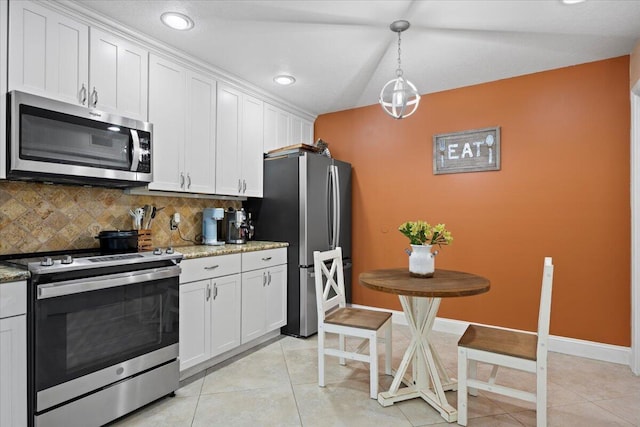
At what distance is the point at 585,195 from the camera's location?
3080 millimetres

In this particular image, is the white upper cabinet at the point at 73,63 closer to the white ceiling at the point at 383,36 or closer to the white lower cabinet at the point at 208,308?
the white ceiling at the point at 383,36

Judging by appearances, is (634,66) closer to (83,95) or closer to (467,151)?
(467,151)

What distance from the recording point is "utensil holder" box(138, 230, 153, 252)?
8.80 feet

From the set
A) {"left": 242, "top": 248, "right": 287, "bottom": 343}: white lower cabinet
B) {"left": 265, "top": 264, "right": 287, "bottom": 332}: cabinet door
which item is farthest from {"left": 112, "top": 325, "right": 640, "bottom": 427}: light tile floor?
{"left": 265, "top": 264, "right": 287, "bottom": 332}: cabinet door

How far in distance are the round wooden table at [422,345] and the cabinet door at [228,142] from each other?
1.60 m

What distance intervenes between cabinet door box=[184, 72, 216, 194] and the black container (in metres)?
0.63

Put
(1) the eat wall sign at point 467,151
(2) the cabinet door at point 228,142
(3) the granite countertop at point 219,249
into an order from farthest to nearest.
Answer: (1) the eat wall sign at point 467,151 < (2) the cabinet door at point 228,142 < (3) the granite countertop at point 219,249

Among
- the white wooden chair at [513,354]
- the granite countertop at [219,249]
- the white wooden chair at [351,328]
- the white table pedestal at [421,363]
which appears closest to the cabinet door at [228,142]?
the granite countertop at [219,249]

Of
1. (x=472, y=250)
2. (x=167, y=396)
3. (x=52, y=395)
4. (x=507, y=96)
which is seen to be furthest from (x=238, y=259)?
(x=507, y=96)

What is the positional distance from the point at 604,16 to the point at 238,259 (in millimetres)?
3147

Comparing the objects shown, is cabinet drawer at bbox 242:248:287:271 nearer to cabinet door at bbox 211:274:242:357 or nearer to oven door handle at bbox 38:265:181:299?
cabinet door at bbox 211:274:242:357

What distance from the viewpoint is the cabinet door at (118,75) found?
2.31 meters

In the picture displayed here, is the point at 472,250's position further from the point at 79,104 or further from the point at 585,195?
the point at 79,104

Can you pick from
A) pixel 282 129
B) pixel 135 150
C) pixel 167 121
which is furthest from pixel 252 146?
pixel 135 150
